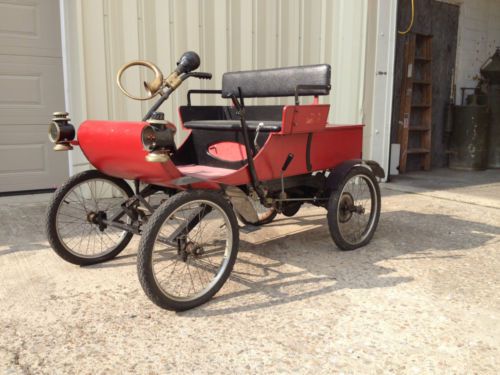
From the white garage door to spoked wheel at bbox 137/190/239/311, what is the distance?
2.55 meters

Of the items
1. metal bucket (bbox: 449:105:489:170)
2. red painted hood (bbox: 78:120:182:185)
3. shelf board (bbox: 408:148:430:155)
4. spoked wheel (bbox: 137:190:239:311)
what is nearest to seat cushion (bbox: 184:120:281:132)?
spoked wheel (bbox: 137:190:239:311)

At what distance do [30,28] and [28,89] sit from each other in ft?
2.01

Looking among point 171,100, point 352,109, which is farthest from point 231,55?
point 352,109

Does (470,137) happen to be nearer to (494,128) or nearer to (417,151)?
(494,128)

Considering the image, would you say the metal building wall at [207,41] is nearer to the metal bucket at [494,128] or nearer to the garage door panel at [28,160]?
the garage door panel at [28,160]

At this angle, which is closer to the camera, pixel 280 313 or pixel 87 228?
pixel 280 313

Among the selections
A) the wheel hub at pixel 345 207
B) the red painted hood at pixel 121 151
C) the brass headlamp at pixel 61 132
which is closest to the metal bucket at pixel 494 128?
the wheel hub at pixel 345 207

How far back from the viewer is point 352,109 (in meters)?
6.28

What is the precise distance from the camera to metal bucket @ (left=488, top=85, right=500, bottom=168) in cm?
844

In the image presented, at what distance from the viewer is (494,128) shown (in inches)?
338

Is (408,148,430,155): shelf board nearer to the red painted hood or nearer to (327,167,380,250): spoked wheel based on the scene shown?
(327,167,380,250): spoked wheel

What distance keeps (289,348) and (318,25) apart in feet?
16.0

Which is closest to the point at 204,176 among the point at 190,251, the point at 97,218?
the point at 190,251

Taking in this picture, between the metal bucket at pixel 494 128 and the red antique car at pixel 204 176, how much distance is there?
18.3 feet
